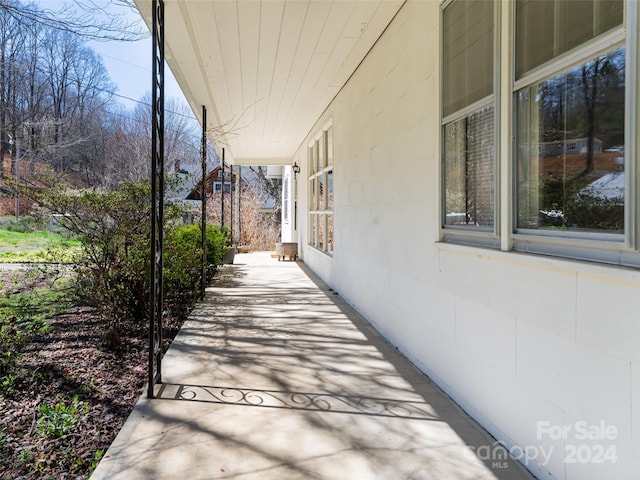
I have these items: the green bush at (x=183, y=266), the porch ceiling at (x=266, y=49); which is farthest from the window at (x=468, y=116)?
the green bush at (x=183, y=266)

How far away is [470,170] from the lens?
256 centimetres

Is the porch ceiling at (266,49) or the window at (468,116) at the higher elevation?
A: the porch ceiling at (266,49)

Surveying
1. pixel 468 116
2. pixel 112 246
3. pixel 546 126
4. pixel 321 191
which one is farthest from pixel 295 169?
pixel 546 126

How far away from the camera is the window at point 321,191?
23.5 ft

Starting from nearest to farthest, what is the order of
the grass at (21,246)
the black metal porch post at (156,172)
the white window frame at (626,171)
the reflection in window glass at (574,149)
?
the white window frame at (626,171)
the reflection in window glass at (574,149)
the black metal porch post at (156,172)
the grass at (21,246)

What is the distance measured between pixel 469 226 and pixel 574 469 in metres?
1.28

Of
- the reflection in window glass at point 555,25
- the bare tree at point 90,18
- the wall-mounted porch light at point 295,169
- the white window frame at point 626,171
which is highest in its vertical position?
the bare tree at point 90,18

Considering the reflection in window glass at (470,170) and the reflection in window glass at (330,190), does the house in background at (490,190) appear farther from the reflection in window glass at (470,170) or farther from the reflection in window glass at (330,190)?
the reflection in window glass at (330,190)

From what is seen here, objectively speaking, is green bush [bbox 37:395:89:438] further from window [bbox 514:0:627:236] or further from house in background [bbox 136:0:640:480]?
window [bbox 514:0:627:236]

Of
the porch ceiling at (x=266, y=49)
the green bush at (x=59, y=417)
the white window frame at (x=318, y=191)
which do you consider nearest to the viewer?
the green bush at (x=59, y=417)

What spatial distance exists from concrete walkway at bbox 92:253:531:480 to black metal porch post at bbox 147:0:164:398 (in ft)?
0.95

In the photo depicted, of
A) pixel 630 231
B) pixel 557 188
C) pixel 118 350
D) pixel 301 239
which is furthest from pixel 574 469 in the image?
pixel 301 239

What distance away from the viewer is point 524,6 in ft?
6.63

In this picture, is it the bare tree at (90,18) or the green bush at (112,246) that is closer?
the bare tree at (90,18)
